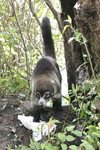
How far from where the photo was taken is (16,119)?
255 cm

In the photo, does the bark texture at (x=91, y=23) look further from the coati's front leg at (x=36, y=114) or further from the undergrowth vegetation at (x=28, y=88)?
the coati's front leg at (x=36, y=114)

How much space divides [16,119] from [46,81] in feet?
2.43

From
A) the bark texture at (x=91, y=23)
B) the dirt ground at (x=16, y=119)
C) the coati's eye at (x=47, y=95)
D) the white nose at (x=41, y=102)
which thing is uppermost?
the bark texture at (x=91, y=23)

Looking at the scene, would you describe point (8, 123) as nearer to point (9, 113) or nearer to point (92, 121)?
point (9, 113)

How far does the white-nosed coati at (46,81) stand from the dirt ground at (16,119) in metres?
0.24

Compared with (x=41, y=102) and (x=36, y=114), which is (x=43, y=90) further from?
(x=36, y=114)

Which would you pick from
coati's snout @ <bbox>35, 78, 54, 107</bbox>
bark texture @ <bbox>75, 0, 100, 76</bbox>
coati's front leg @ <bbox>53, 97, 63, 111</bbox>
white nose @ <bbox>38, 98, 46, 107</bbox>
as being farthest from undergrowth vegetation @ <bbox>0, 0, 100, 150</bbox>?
white nose @ <bbox>38, 98, 46, 107</bbox>

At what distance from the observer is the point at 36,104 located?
2.71m

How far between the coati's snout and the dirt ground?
13.5 inches

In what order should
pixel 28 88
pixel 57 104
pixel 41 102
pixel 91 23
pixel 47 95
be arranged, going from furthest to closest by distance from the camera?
pixel 28 88
pixel 57 104
pixel 47 95
pixel 41 102
pixel 91 23

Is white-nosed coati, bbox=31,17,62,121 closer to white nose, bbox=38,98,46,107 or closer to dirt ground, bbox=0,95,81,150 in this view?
white nose, bbox=38,98,46,107

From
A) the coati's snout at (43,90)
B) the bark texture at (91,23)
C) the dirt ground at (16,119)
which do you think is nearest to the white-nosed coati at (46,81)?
the coati's snout at (43,90)

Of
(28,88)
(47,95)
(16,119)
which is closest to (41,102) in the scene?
(47,95)

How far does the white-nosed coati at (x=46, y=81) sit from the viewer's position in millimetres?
2570
